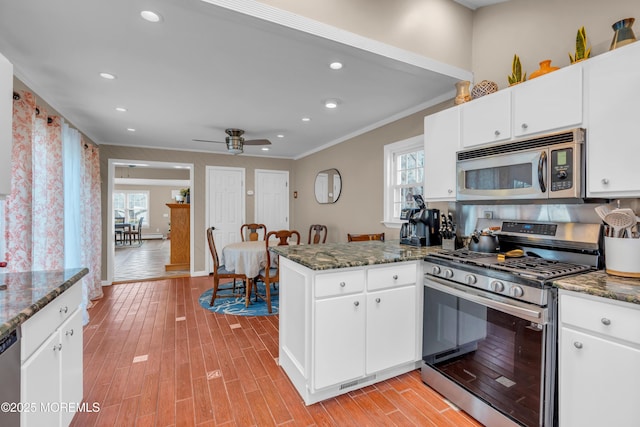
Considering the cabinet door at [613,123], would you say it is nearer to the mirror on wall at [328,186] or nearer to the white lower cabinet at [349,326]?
the white lower cabinet at [349,326]

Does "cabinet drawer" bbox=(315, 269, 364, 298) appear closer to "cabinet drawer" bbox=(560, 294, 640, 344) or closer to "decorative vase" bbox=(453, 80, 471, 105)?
"cabinet drawer" bbox=(560, 294, 640, 344)

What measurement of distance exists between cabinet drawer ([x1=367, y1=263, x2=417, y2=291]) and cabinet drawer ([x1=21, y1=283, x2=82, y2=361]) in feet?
5.57

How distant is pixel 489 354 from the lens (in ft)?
5.57

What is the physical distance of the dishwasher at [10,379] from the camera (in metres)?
0.97

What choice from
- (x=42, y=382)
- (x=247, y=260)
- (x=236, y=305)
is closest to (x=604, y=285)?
(x=42, y=382)

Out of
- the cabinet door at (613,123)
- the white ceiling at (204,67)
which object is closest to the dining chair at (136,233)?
the white ceiling at (204,67)

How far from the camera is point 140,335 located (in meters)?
2.99

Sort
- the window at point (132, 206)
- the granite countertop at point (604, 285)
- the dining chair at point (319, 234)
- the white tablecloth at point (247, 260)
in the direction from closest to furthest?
1. the granite countertop at point (604, 285)
2. the white tablecloth at point (247, 260)
3. the dining chair at point (319, 234)
4. the window at point (132, 206)

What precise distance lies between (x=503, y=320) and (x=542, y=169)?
3.15ft

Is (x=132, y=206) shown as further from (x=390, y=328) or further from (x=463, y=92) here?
(x=463, y=92)

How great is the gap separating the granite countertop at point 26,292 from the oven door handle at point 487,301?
2.15 m

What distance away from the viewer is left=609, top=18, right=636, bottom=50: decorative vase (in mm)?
1622

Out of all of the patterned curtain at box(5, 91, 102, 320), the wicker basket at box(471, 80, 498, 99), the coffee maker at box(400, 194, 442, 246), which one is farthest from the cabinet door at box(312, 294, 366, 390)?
the patterned curtain at box(5, 91, 102, 320)

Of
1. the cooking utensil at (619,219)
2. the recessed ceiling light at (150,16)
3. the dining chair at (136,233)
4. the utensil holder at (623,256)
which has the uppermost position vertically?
the recessed ceiling light at (150,16)
